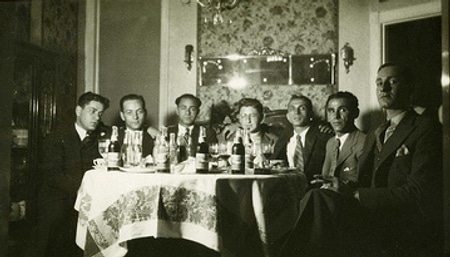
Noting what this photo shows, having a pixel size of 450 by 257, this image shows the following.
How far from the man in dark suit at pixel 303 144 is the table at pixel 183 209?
1.10 meters

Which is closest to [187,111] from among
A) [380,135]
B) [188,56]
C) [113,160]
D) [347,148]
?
[188,56]

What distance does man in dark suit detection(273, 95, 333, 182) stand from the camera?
3.14 m

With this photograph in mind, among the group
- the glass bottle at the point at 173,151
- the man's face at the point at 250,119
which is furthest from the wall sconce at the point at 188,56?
the glass bottle at the point at 173,151

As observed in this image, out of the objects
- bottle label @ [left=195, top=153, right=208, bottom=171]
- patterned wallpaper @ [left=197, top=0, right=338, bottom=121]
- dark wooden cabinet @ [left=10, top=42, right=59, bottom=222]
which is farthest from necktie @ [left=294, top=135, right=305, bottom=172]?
dark wooden cabinet @ [left=10, top=42, right=59, bottom=222]

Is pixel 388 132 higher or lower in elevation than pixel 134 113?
lower

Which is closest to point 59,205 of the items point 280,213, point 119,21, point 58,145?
point 58,145

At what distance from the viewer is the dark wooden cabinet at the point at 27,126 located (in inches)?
128

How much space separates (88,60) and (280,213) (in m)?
3.11

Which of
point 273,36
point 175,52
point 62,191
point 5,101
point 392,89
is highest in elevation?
point 273,36

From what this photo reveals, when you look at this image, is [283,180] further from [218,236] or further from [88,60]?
[88,60]

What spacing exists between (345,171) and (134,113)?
1.66 m

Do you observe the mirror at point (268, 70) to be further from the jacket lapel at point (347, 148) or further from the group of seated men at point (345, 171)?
the jacket lapel at point (347, 148)

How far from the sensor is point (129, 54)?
446cm

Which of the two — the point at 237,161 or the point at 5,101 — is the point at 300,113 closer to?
the point at 237,161
